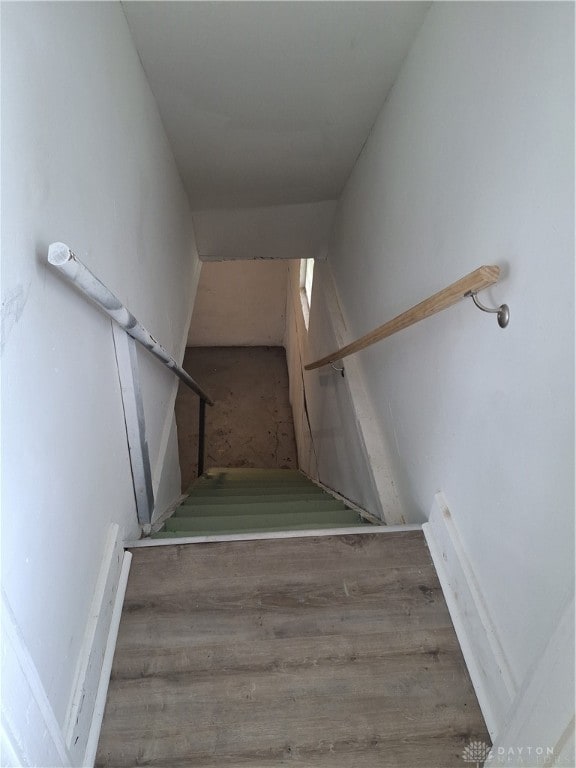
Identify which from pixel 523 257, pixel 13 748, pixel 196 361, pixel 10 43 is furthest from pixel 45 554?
pixel 196 361

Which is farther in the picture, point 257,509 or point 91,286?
point 257,509

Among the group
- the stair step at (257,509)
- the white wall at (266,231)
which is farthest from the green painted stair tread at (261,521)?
the white wall at (266,231)

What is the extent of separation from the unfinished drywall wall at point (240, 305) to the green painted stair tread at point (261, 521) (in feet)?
13.0

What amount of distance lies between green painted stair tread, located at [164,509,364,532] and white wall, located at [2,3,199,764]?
0.36m

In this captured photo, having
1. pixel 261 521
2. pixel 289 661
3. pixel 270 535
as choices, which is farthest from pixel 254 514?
pixel 289 661

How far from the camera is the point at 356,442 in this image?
236 cm

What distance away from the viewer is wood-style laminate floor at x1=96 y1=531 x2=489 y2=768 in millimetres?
1052

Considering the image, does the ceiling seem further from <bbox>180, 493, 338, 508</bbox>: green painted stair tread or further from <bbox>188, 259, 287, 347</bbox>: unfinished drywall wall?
<bbox>188, 259, 287, 347</bbox>: unfinished drywall wall

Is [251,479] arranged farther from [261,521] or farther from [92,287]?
[92,287]

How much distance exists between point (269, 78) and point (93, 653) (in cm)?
210

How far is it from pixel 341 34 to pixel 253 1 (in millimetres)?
336

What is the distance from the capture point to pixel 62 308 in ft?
3.11

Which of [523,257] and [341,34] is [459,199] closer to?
[523,257]

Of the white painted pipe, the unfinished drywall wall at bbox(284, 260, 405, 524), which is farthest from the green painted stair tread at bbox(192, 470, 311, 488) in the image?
the white painted pipe
